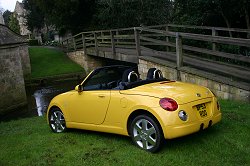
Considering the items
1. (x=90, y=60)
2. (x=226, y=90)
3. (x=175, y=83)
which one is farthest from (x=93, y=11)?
(x=175, y=83)

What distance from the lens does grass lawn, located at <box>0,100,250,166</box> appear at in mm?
5316

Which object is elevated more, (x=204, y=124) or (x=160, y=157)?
(x=204, y=124)

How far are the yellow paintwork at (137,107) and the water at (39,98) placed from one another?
827 cm

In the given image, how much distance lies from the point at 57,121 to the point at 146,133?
8.90ft

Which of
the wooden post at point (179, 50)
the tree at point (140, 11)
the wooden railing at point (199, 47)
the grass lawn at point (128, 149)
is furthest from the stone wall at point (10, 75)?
the grass lawn at point (128, 149)

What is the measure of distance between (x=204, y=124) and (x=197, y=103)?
0.34 metres

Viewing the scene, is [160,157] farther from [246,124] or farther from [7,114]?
[7,114]

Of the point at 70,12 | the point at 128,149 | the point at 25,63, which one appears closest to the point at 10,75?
the point at 25,63

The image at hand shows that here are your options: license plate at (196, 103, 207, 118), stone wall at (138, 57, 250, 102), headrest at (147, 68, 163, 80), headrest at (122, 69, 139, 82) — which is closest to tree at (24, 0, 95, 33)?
stone wall at (138, 57, 250, 102)

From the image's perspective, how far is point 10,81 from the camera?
1891 centimetres

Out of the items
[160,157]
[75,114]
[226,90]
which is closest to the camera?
[160,157]

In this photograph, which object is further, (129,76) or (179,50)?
(179,50)

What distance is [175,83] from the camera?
21.3 ft

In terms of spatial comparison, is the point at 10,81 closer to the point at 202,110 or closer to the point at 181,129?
the point at 202,110
